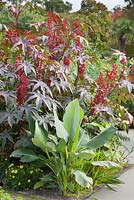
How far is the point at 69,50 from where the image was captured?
169 inches

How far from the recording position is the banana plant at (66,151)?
3662 millimetres

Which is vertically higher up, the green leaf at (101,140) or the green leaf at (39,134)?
the green leaf at (39,134)

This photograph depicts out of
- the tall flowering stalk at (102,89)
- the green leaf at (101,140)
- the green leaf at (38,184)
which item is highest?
the tall flowering stalk at (102,89)

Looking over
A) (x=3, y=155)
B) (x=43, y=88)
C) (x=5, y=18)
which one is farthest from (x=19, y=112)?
(x=5, y=18)

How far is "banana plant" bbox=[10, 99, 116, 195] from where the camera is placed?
3.66 m

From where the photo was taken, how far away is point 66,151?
3.71 meters

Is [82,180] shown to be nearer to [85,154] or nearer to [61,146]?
[85,154]

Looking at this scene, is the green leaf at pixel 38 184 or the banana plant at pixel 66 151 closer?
the banana plant at pixel 66 151

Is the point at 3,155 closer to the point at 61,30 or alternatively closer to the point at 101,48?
the point at 61,30

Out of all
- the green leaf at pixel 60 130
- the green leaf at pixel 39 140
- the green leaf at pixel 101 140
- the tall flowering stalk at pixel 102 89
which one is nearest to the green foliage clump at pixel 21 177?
the green leaf at pixel 39 140

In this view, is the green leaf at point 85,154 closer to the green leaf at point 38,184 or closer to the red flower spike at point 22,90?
the green leaf at point 38,184

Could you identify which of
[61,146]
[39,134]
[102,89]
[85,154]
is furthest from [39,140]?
[102,89]

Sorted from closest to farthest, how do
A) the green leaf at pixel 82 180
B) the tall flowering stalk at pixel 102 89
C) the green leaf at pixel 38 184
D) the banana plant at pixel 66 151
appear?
the green leaf at pixel 82 180 < the banana plant at pixel 66 151 < the green leaf at pixel 38 184 < the tall flowering stalk at pixel 102 89

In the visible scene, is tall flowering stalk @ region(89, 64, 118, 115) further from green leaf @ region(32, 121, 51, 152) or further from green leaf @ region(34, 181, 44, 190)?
green leaf @ region(34, 181, 44, 190)
